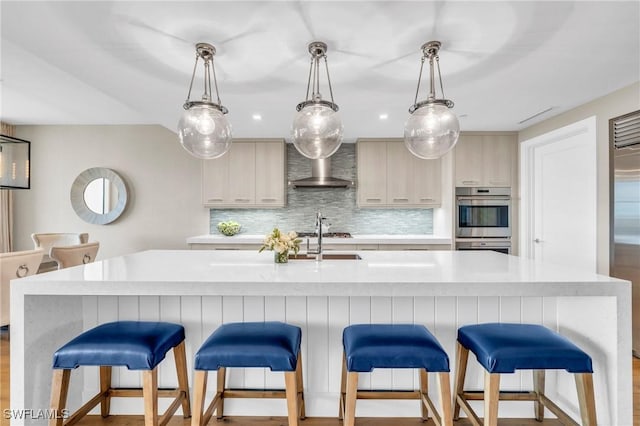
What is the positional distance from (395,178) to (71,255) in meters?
3.66

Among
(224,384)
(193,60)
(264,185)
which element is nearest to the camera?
(224,384)

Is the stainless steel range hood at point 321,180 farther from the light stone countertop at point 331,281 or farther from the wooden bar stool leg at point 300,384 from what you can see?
the wooden bar stool leg at point 300,384

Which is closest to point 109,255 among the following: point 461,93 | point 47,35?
point 47,35

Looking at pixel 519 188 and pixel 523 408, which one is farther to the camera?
pixel 519 188

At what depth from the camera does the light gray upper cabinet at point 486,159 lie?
13.7 ft

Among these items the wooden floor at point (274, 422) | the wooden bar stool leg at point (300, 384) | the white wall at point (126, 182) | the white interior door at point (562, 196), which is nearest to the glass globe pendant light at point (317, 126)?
the wooden bar stool leg at point (300, 384)

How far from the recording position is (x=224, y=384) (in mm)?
1791

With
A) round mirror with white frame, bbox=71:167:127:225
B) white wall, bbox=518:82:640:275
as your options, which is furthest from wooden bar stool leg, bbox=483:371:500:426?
round mirror with white frame, bbox=71:167:127:225

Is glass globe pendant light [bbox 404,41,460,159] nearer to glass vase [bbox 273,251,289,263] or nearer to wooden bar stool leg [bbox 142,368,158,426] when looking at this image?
glass vase [bbox 273,251,289,263]

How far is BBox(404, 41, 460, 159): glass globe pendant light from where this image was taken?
192cm

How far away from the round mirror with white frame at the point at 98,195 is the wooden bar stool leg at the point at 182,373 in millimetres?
3595

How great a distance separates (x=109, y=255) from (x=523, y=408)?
4919 millimetres

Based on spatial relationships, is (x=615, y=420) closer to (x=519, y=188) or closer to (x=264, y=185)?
(x=519, y=188)

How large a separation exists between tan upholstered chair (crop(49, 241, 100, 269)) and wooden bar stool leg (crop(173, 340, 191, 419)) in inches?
77.5
